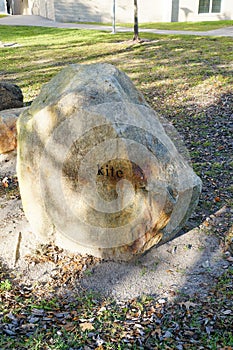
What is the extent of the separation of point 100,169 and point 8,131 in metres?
3.13

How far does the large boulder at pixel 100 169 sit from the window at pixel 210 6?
22247 mm

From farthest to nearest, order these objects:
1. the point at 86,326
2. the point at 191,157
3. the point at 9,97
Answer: the point at 9,97, the point at 191,157, the point at 86,326

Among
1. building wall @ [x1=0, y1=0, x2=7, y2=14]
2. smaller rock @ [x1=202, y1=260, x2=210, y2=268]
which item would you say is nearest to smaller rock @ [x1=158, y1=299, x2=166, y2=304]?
smaller rock @ [x1=202, y1=260, x2=210, y2=268]

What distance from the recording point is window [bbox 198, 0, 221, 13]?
23.4m

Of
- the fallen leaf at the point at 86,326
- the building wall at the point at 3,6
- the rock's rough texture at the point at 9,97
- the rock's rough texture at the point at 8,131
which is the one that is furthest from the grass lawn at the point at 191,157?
the building wall at the point at 3,6

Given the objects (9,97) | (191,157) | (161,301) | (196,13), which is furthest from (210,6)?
(161,301)

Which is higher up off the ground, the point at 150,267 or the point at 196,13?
the point at 196,13

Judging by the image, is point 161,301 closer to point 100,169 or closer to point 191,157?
point 100,169

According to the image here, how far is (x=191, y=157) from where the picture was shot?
6.25m

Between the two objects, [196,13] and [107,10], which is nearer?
[196,13]

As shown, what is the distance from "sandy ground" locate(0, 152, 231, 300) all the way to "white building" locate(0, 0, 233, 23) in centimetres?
2226

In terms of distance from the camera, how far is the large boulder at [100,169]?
3.38 meters

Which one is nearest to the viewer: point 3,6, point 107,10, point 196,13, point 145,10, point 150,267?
point 150,267

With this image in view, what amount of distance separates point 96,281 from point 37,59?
1184 centimetres
